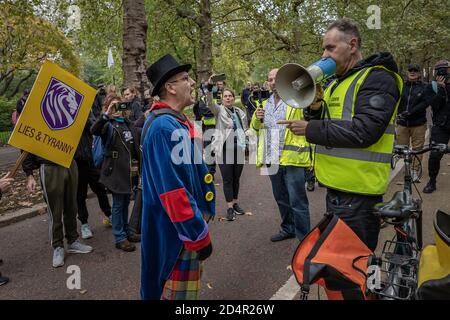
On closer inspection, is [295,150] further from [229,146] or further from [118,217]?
[118,217]

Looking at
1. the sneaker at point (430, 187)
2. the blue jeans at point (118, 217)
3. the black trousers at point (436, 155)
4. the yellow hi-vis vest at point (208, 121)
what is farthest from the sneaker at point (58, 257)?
the black trousers at point (436, 155)

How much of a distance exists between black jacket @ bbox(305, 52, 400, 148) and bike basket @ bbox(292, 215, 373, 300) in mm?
487

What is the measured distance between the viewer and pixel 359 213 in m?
2.32

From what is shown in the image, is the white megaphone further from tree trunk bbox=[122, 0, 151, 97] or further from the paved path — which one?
tree trunk bbox=[122, 0, 151, 97]

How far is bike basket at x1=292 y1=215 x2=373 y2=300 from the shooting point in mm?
1878

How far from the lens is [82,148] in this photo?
4652mm

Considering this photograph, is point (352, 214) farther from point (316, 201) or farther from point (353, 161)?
point (316, 201)

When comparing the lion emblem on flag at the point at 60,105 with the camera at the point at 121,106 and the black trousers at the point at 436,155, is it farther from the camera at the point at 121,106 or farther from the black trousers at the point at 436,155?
the black trousers at the point at 436,155

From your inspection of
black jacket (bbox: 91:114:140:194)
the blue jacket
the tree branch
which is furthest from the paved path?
the tree branch

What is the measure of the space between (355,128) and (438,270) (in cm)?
85

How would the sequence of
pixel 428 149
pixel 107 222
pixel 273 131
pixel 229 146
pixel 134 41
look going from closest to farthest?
pixel 428 149
pixel 273 131
pixel 107 222
pixel 229 146
pixel 134 41

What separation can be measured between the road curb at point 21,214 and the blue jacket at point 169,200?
4117 mm

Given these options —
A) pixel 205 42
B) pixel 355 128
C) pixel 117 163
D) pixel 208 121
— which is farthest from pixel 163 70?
pixel 205 42

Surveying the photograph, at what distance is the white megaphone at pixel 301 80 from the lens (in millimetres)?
2158
